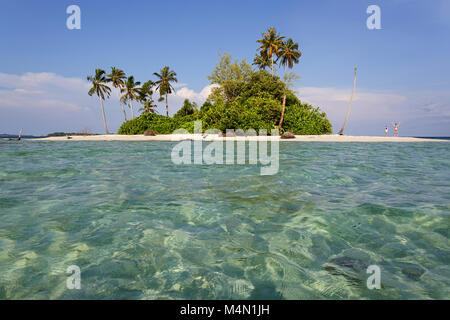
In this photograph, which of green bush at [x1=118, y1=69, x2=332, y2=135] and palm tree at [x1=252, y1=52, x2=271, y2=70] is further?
palm tree at [x1=252, y1=52, x2=271, y2=70]

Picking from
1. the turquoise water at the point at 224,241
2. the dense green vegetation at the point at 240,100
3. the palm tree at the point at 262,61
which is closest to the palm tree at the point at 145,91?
the dense green vegetation at the point at 240,100

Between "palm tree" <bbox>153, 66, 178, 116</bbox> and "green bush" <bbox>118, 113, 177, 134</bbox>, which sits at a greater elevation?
"palm tree" <bbox>153, 66, 178, 116</bbox>

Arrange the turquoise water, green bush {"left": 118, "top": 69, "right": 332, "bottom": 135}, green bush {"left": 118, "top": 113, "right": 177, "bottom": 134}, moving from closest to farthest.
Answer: the turquoise water < green bush {"left": 118, "top": 69, "right": 332, "bottom": 135} < green bush {"left": 118, "top": 113, "right": 177, "bottom": 134}

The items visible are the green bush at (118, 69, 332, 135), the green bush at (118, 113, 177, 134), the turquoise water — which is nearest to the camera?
the turquoise water

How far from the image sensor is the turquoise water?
7.35 feet

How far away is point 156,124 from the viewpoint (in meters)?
38.0

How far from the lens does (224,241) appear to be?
3.11 m

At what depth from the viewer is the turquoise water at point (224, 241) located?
2.24 metres

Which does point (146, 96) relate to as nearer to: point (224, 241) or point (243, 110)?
Answer: point (243, 110)

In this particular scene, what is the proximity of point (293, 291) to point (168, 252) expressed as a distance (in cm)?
143

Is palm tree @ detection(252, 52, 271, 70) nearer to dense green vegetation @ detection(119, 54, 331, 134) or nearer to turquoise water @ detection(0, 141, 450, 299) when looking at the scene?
dense green vegetation @ detection(119, 54, 331, 134)

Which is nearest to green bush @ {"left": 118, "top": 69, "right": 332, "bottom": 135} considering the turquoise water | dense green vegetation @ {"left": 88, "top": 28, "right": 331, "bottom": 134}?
dense green vegetation @ {"left": 88, "top": 28, "right": 331, "bottom": 134}

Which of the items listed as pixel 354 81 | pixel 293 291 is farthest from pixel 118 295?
pixel 354 81

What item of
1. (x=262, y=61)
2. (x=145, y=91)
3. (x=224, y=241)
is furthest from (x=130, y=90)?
(x=224, y=241)
